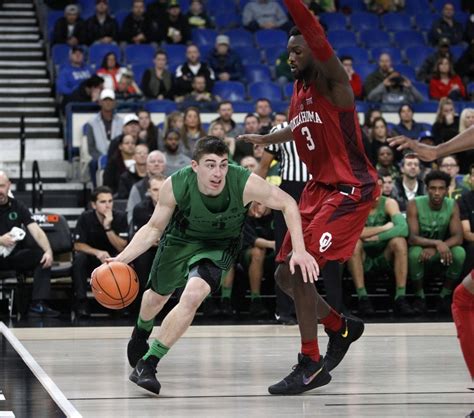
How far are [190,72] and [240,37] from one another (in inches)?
75.7

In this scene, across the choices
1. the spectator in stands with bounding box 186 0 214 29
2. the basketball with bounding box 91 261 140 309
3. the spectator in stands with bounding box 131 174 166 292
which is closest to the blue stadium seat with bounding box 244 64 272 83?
the spectator in stands with bounding box 186 0 214 29

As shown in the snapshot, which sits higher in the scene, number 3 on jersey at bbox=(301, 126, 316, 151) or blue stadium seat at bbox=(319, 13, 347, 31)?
number 3 on jersey at bbox=(301, 126, 316, 151)

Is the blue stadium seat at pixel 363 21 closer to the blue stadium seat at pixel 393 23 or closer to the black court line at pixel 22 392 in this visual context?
the blue stadium seat at pixel 393 23

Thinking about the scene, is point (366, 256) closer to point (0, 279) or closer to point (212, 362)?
point (0, 279)

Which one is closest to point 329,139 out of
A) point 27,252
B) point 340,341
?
point 340,341

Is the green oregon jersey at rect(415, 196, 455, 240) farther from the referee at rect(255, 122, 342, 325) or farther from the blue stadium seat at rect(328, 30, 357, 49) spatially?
the blue stadium seat at rect(328, 30, 357, 49)

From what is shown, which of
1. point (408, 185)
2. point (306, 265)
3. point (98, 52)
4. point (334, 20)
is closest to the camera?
point (306, 265)

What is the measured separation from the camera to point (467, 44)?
1700 centimetres

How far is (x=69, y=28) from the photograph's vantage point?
15430mm

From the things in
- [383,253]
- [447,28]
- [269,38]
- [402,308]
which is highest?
[447,28]

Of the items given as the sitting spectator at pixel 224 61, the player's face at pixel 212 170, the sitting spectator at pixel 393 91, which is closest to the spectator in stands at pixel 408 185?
the sitting spectator at pixel 393 91

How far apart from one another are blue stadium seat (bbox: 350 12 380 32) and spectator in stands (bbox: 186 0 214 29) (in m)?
2.36

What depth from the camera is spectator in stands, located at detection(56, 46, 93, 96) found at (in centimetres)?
1438

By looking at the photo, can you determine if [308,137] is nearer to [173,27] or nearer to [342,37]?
[173,27]
